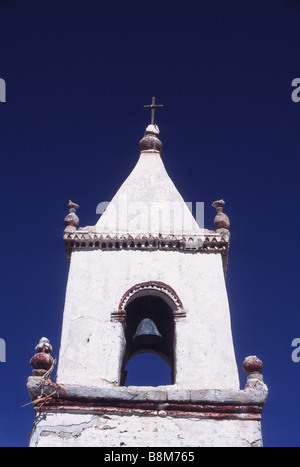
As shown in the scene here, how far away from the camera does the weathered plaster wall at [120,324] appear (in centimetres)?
796

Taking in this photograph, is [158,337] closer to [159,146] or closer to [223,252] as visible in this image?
[223,252]

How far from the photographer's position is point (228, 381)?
25.8 feet

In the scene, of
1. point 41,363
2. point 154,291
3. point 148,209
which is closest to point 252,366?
point 154,291

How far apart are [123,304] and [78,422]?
81.5 inches

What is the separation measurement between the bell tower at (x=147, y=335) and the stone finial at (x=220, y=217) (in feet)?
0.09

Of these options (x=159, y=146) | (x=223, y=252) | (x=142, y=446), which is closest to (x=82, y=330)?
(x=142, y=446)

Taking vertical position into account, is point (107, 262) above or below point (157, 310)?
above

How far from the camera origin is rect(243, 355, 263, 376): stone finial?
7.82 metres

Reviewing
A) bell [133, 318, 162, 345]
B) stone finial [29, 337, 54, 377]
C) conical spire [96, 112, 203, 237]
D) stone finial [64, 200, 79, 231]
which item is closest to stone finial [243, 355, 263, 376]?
bell [133, 318, 162, 345]

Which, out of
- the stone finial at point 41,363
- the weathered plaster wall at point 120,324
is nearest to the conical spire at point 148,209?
the weathered plaster wall at point 120,324

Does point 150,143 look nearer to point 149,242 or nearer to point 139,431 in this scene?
point 149,242

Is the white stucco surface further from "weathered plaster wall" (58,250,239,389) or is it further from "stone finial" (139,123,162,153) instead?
"stone finial" (139,123,162,153)

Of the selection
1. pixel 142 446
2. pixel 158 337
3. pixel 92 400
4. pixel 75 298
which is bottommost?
pixel 142 446

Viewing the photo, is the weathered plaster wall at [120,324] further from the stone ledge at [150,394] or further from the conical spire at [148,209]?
the conical spire at [148,209]
